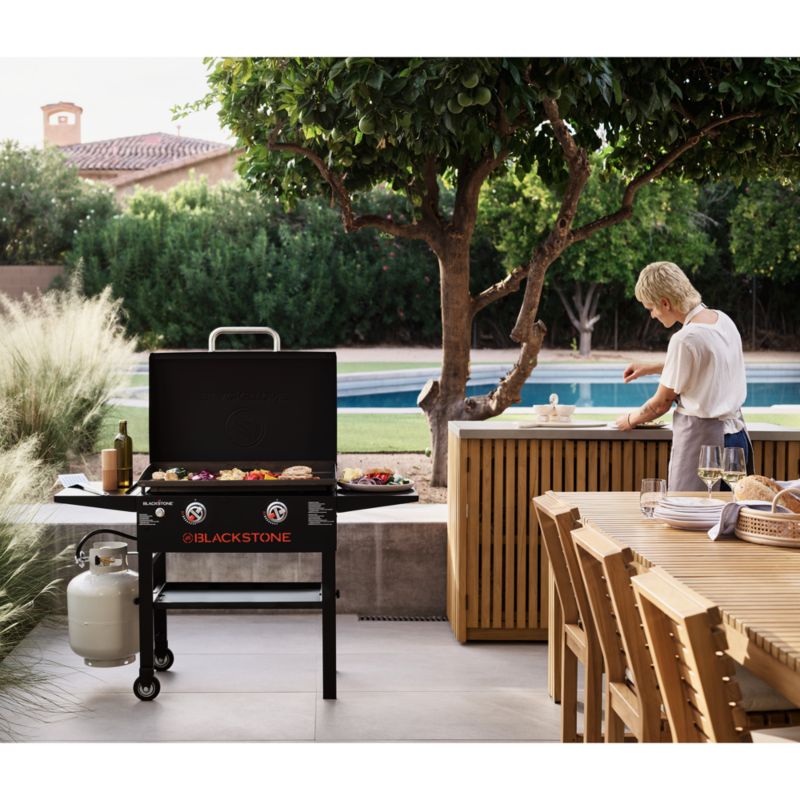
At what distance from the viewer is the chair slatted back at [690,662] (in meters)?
1.98

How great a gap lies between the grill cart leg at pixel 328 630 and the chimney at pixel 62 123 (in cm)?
3056

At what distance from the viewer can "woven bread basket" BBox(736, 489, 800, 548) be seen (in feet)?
10.00

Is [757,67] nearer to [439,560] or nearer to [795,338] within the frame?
[439,560]

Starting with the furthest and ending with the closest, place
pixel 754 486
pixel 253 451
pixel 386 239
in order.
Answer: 1. pixel 386 239
2. pixel 253 451
3. pixel 754 486

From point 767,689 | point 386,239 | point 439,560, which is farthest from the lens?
point 386,239

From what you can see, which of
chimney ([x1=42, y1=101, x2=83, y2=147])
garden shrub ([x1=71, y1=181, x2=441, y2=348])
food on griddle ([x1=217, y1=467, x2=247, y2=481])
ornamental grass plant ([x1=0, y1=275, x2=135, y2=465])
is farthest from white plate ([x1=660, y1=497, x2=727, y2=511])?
chimney ([x1=42, y1=101, x2=83, y2=147])

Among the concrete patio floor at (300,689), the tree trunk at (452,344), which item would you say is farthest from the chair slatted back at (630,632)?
the tree trunk at (452,344)

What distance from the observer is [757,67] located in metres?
5.68

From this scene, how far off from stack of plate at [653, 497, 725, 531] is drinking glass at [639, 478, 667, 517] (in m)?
0.02

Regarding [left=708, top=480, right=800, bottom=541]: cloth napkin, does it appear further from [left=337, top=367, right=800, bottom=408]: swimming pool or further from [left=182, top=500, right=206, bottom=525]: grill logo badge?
[left=337, top=367, right=800, bottom=408]: swimming pool

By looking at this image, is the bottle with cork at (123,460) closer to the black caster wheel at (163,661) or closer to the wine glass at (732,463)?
the black caster wheel at (163,661)

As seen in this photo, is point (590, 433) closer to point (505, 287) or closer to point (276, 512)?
point (276, 512)

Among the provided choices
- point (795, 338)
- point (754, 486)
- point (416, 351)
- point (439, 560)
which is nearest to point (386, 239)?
point (416, 351)
